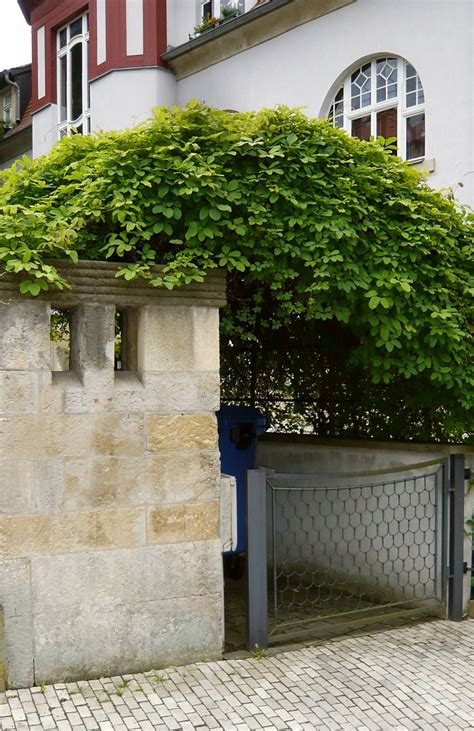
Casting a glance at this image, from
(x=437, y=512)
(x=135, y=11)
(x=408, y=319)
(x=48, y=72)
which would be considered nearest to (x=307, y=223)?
(x=408, y=319)

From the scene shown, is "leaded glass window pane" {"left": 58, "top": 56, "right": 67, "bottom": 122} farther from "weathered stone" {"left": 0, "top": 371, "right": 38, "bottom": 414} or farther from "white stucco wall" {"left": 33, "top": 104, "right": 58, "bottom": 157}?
"weathered stone" {"left": 0, "top": 371, "right": 38, "bottom": 414}

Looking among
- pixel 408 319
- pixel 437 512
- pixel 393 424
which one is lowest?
pixel 437 512

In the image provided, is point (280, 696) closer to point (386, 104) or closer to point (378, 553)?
point (378, 553)

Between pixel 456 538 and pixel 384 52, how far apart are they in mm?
8566

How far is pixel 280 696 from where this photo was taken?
14.6 feet

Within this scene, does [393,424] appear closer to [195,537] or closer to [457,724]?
[195,537]

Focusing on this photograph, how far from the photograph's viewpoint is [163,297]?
192 inches

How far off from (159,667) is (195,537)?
78 cm

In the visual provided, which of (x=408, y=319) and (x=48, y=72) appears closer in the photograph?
(x=408, y=319)

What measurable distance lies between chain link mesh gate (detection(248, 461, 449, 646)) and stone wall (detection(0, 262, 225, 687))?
3.02 feet

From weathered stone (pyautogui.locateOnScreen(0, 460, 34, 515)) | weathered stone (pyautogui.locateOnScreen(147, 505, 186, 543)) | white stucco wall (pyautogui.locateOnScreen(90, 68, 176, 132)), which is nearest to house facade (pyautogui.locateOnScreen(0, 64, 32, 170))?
white stucco wall (pyautogui.locateOnScreen(90, 68, 176, 132))

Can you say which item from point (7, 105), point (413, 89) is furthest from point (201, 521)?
point (7, 105)

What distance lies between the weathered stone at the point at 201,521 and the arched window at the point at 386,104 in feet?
25.8

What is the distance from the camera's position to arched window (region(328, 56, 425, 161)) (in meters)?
11.9
